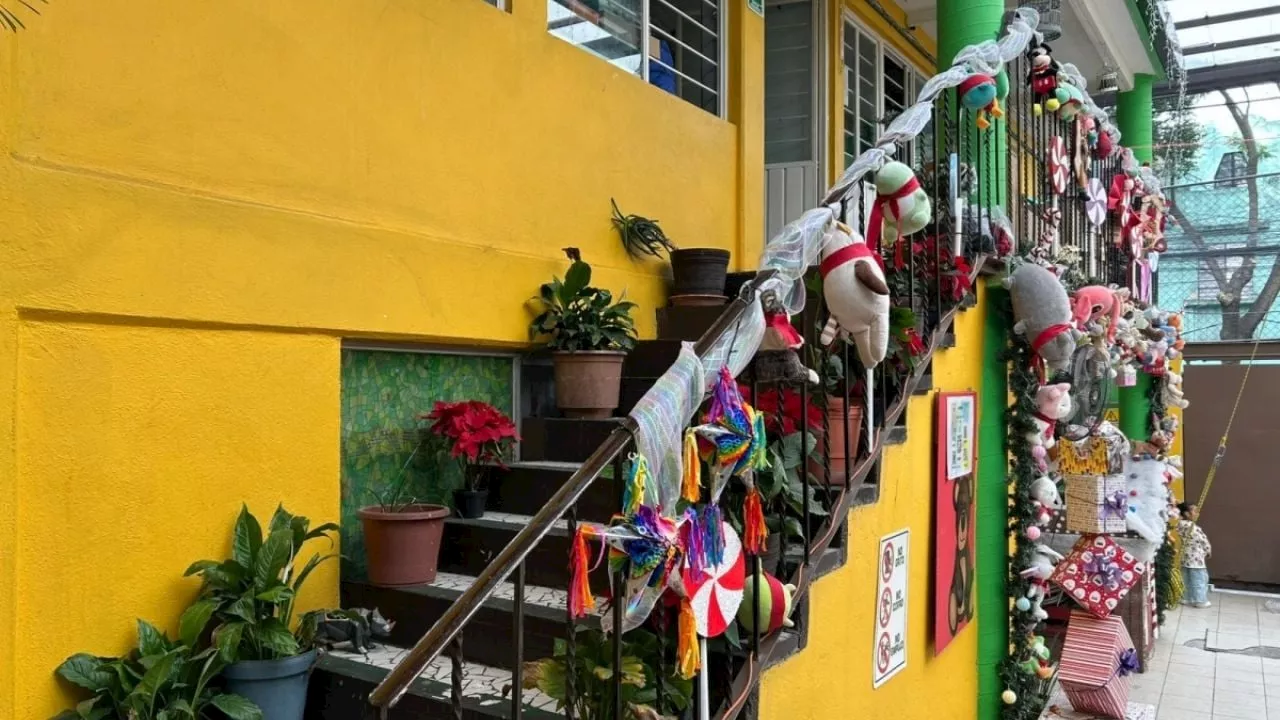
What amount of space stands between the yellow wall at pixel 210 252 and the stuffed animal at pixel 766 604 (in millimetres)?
1483

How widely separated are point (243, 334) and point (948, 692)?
333 centimetres

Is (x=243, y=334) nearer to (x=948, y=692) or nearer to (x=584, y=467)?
(x=584, y=467)

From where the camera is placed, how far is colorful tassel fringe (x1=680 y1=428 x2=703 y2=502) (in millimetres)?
2174

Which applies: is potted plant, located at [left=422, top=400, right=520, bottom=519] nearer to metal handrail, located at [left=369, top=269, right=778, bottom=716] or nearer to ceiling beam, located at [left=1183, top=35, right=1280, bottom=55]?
metal handrail, located at [left=369, top=269, right=778, bottom=716]

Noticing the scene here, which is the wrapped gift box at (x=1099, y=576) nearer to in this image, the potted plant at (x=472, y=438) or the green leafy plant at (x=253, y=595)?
the potted plant at (x=472, y=438)

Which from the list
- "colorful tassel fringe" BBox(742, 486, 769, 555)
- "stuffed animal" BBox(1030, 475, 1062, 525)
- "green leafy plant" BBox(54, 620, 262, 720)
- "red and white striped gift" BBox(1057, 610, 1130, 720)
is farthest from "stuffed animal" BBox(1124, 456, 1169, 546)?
"green leafy plant" BBox(54, 620, 262, 720)

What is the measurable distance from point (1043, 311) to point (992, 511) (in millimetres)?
1053

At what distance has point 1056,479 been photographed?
5832mm

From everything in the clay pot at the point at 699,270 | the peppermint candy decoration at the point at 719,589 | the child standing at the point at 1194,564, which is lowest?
the child standing at the point at 1194,564

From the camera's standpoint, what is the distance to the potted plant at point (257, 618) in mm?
2502

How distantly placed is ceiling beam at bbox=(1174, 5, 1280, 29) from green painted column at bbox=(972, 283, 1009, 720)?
6.90 m

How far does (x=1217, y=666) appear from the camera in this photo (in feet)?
23.0

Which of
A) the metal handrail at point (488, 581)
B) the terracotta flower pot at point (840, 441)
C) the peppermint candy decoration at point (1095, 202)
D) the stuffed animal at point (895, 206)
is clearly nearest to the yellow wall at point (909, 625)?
the terracotta flower pot at point (840, 441)

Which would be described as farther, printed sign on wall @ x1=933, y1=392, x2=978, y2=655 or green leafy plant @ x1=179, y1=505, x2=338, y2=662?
printed sign on wall @ x1=933, y1=392, x2=978, y2=655
